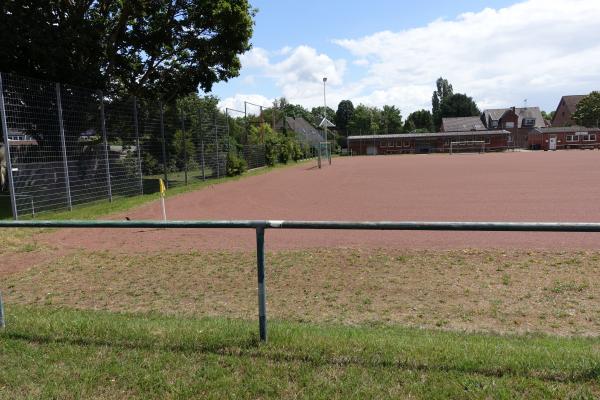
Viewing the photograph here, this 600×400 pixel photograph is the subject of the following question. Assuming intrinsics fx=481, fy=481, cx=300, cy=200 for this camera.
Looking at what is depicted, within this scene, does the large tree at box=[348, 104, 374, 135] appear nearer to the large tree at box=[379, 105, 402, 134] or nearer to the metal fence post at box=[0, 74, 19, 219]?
the large tree at box=[379, 105, 402, 134]

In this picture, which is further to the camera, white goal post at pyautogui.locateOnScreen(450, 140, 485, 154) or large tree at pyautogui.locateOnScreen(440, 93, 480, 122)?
large tree at pyautogui.locateOnScreen(440, 93, 480, 122)

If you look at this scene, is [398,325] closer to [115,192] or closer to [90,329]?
[90,329]

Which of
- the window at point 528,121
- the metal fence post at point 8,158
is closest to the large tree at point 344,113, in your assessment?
the window at point 528,121

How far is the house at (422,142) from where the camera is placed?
80625 mm

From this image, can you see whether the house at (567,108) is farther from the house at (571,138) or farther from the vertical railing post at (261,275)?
the vertical railing post at (261,275)

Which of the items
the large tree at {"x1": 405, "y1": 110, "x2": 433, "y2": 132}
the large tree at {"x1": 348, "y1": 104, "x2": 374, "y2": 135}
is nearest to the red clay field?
the large tree at {"x1": 348, "y1": 104, "x2": 374, "y2": 135}

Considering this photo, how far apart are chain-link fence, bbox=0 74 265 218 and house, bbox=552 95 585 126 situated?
4073 inches

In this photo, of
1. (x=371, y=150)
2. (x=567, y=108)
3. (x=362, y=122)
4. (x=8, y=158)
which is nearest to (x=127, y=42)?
(x=8, y=158)

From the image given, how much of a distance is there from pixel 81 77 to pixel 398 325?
17.2 metres

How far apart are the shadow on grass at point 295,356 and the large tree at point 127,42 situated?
15.3m

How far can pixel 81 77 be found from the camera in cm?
1819

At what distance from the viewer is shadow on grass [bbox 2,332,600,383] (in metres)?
3.46

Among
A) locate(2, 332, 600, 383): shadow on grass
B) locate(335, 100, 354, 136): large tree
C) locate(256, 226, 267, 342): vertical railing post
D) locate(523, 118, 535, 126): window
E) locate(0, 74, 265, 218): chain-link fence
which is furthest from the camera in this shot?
locate(335, 100, 354, 136): large tree

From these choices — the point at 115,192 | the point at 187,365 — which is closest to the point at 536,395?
the point at 187,365
